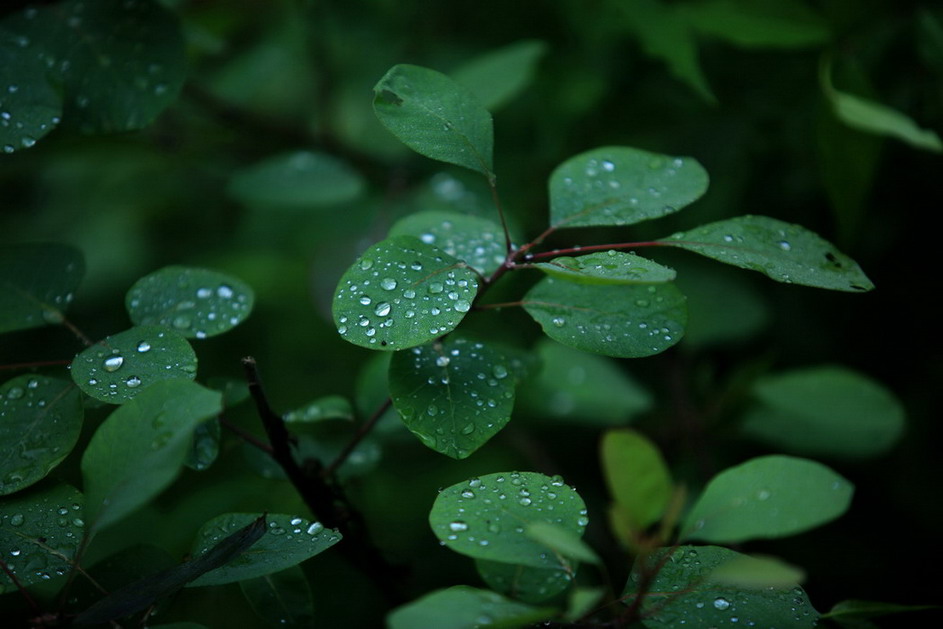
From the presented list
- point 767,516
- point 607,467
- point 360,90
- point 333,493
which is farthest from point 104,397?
point 360,90

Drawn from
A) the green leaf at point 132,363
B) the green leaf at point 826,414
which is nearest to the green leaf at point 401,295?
the green leaf at point 132,363

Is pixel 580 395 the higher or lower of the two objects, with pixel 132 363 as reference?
lower

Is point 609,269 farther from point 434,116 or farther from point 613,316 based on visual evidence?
point 434,116

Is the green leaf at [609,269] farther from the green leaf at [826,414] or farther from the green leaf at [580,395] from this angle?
the green leaf at [826,414]

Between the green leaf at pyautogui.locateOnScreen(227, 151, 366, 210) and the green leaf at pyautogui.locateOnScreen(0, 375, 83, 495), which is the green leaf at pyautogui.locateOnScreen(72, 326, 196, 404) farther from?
the green leaf at pyautogui.locateOnScreen(227, 151, 366, 210)

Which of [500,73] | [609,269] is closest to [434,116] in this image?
[609,269]

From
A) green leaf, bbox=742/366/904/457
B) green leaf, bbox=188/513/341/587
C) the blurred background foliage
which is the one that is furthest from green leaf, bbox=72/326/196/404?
green leaf, bbox=742/366/904/457

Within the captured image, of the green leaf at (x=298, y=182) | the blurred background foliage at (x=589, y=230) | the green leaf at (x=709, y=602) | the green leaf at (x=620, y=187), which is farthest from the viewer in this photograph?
the green leaf at (x=298, y=182)
